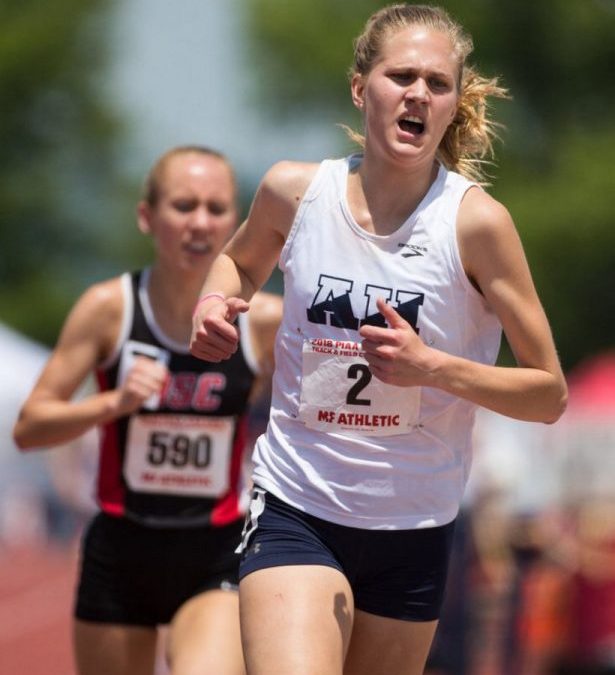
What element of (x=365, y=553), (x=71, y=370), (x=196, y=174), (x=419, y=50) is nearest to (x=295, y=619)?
(x=365, y=553)

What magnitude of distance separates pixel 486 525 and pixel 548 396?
19.0ft

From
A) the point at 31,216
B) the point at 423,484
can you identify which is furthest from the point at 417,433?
the point at 31,216

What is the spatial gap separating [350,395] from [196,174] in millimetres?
1702

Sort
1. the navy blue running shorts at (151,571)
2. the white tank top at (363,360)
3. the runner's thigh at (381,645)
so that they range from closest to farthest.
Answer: the white tank top at (363,360) → the runner's thigh at (381,645) → the navy blue running shorts at (151,571)

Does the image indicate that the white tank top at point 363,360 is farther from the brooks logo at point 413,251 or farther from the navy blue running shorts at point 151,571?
the navy blue running shorts at point 151,571

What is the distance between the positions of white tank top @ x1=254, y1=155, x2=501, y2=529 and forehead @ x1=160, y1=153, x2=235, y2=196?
140 cm

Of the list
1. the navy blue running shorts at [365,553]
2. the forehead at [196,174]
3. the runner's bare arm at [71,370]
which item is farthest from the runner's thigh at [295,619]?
the forehead at [196,174]

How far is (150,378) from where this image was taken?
4770mm

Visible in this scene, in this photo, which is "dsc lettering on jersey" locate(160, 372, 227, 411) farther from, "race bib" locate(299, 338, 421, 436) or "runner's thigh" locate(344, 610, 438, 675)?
"runner's thigh" locate(344, 610, 438, 675)

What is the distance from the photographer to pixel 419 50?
3832 mm

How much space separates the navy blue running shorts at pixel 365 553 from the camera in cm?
381

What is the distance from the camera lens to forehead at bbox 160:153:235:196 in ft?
17.3

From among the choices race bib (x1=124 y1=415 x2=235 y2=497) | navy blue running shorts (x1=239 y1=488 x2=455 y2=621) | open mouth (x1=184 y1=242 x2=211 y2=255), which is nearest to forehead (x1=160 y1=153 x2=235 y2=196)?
open mouth (x1=184 y1=242 x2=211 y2=255)

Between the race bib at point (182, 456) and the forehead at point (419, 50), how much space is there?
5.35ft
